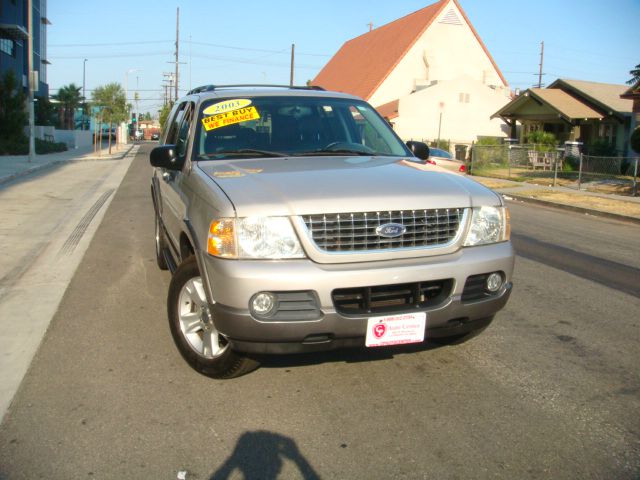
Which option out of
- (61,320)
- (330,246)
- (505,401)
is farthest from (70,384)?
(505,401)

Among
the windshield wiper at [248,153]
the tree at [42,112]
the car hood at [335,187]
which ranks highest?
the tree at [42,112]

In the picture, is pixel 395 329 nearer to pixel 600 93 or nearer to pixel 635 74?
pixel 635 74

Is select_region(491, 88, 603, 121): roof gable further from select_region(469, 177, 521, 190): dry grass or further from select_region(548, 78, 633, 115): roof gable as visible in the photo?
select_region(469, 177, 521, 190): dry grass

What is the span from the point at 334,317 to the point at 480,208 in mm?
1219

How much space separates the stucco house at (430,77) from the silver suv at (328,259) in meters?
40.9

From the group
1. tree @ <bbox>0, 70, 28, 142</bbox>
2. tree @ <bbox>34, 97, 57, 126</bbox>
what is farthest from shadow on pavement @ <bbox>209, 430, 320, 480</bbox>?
tree @ <bbox>34, 97, 57, 126</bbox>

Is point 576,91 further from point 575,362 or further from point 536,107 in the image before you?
point 575,362

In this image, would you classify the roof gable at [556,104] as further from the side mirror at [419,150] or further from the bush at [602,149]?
the side mirror at [419,150]

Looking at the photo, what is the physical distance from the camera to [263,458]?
328cm

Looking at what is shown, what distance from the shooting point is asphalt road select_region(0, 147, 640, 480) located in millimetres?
3238

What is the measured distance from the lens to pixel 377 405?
3.88 metres

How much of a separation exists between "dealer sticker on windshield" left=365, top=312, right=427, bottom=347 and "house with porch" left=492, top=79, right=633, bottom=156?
28501mm

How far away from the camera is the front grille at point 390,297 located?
12.0ft

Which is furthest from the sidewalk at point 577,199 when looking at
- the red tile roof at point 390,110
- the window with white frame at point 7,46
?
the window with white frame at point 7,46
